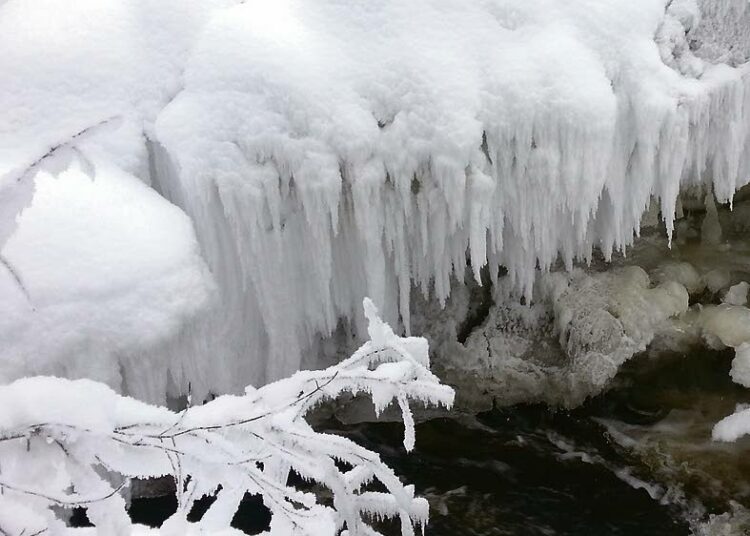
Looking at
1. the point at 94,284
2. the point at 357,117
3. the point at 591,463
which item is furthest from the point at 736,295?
the point at 94,284

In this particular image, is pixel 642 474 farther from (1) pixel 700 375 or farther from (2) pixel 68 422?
(2) pixel 68 422

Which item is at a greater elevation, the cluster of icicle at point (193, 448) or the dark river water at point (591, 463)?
the cluster of icicle at point (193, 448)

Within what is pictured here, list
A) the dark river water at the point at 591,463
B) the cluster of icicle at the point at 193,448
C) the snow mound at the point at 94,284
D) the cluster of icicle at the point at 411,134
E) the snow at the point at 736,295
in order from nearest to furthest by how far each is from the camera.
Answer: the cluster of icicle at the point at 193,448 → the snow mound at the point at 94,284 → the cluster of icicle at the point at 411,134 → the dark river water at the point at 591,463 → the snow at the point at 736,295

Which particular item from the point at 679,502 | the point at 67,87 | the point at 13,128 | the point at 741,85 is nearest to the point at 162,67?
the point at 67,87

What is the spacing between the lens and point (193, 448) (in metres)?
1.26

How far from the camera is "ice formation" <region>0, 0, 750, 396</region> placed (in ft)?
11.9

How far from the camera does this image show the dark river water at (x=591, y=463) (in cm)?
430

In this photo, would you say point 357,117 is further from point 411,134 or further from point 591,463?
point 591,463

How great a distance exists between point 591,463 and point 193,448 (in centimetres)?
406

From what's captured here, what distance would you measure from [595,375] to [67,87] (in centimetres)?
396

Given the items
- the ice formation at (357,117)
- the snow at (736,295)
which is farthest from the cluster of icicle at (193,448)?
the snow at (736,295)

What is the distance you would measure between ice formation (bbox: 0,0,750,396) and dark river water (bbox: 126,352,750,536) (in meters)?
1.46

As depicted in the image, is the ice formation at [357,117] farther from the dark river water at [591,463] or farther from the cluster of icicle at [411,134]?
the dark river water at [591,463]

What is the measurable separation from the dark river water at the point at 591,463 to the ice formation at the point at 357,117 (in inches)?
57.5
